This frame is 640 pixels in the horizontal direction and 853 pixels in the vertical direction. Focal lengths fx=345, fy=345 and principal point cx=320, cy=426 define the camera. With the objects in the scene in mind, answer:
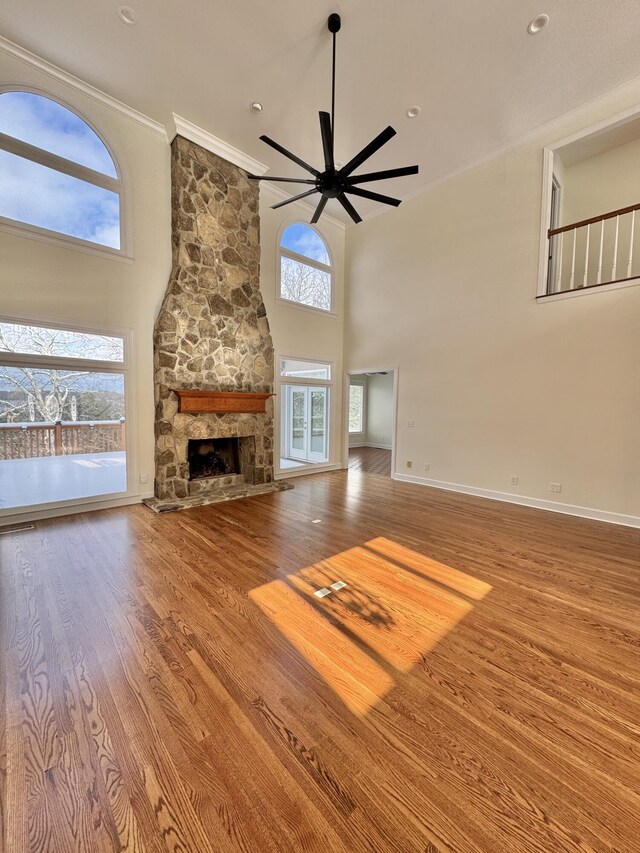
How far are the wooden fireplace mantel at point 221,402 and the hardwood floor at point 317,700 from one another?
2.09m

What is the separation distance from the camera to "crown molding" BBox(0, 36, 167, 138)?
362 centimetres

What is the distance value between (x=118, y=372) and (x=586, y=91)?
6.70 metres

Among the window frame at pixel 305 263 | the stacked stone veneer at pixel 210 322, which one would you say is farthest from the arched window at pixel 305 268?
the stacked stone veneer at pixel 210 322

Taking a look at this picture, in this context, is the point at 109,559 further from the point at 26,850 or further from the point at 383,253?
the point at 383,253

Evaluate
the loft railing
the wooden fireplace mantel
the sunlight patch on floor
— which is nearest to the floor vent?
the wooden fireplace mantel

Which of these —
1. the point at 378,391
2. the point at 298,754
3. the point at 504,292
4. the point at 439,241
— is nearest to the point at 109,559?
the point at 298,754

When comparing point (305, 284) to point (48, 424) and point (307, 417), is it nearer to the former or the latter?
point (307, 417)

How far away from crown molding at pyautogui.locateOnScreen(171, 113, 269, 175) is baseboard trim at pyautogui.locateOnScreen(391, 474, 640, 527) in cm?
569

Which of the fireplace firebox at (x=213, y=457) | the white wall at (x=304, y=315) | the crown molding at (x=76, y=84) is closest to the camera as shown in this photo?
the crown molding at (x=76, y=84)

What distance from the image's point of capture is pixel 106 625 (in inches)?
85.5

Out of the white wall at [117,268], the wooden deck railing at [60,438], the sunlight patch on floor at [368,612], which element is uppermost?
the white wall at [117,268]

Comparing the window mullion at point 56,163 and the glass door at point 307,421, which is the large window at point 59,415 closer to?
the window mullion at point 56,163

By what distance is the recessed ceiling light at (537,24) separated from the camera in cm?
329

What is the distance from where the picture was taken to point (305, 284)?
666 centimetres
